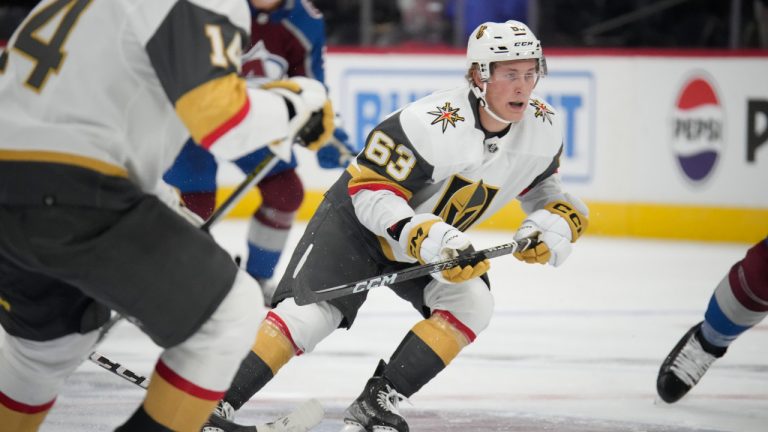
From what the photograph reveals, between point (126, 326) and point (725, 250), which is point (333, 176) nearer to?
point (725, 250)

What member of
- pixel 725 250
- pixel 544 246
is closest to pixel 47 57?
pixel 544 246

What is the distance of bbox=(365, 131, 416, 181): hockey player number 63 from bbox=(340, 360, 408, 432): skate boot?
0.44 metres

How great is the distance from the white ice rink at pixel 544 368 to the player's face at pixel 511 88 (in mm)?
736

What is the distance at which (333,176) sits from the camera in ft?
21.6

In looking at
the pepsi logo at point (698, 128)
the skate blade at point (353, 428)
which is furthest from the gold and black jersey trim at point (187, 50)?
the pepsi logo at point (698, 128)

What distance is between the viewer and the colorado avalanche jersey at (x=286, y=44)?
4.46 metres

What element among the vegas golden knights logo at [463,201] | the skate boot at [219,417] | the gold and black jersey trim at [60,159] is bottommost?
the skate boot at [219,417]

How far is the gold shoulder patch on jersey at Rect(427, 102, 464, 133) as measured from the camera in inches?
110

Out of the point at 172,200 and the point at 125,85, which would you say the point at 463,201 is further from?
the point at 125,85

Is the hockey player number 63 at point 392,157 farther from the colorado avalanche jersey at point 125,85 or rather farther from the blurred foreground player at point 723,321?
the blurred foreground player at point 723,321

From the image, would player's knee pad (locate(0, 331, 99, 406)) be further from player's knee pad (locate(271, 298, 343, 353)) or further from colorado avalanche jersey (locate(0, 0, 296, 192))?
player's knee pad (locate(271, 298, 343, 353))

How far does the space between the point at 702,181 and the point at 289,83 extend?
14.2 ft

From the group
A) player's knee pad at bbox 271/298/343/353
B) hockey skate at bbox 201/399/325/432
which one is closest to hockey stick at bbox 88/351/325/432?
hockey skate at bbox 201/399/325/432

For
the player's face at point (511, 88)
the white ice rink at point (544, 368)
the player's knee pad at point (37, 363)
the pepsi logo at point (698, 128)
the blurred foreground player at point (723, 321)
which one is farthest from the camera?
the pepsi logo at point (698, 128)
